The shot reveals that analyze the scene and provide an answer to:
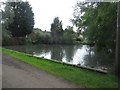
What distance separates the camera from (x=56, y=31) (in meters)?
68.0

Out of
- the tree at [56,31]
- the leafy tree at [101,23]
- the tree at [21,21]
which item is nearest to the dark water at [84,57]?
the leafy tree at [101,23]

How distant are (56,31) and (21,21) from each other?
1058cm

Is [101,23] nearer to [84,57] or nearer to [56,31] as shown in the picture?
[84,57]

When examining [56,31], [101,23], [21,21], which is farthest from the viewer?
[56,31]

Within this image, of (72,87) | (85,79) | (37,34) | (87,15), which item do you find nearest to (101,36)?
(87,15)

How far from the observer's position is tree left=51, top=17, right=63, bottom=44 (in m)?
63.7

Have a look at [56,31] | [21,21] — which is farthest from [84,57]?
[56,31]

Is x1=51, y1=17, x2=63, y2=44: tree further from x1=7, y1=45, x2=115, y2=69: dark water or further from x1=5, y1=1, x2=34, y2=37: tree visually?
x1=7, y1=45, x2=115, y2=69: dark water

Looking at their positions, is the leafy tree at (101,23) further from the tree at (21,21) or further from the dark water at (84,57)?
the tree at (21,21)

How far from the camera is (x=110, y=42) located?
23.7 meters

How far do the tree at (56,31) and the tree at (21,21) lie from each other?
634 centimetres

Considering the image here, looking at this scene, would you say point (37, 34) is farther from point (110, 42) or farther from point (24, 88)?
point (24, 88)

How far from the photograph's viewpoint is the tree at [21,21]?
61.8 meters

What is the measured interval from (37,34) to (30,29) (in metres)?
2.89
